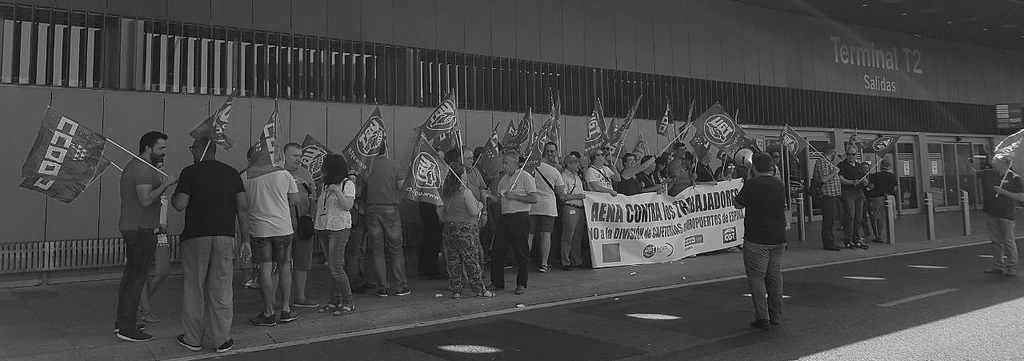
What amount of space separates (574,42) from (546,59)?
1.03 meters

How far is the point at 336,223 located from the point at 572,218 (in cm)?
432

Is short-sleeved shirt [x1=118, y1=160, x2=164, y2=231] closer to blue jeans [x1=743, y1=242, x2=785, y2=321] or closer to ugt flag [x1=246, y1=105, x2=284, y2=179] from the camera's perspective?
ugt flag [x1=246, y1=105, x2=284, y2=179]

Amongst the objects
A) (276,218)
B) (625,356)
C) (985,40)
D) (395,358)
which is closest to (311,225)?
(276,218)

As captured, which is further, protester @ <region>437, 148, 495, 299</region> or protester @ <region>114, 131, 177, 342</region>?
protester @ <region>437, 148, 495, 299</region>

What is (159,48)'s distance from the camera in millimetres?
10469

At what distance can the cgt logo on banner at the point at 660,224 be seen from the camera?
10.6m

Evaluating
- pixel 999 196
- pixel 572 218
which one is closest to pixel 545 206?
pixel 572 218

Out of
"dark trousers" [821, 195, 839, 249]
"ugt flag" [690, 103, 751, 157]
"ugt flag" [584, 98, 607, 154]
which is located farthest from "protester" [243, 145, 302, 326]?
"dark trousers" [821, 195, 839, 249]

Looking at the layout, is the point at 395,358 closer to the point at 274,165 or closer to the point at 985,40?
the point at 274,165

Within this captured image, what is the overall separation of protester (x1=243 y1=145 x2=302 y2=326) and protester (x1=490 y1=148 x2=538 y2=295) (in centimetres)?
279

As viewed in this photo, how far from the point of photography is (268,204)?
6.59 metres

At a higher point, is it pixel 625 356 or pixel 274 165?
pixel 274 165

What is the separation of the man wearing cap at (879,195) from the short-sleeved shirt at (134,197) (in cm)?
1345

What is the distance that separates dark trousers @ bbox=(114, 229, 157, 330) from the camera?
6.05 m
